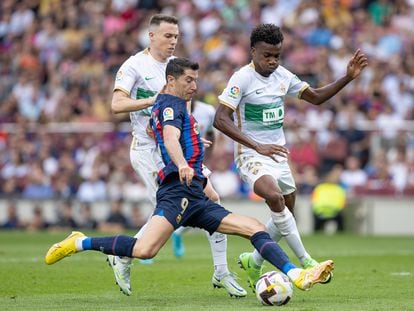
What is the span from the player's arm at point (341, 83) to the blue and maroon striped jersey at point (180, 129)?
2122 mm

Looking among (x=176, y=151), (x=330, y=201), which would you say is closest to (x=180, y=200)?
(x=176, y=151)

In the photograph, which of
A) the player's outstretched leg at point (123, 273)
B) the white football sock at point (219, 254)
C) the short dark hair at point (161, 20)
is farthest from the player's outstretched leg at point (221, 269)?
Answer: the short dark hair at point (161, 20)

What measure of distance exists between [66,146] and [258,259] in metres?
14.4

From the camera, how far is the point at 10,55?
94.0 ft

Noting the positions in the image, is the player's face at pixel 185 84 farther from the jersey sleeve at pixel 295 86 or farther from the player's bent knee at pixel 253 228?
the jersey sleeve at pixel 295 86

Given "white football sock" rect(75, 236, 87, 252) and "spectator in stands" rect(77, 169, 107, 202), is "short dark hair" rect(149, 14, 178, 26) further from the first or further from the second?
"spectator in stands" rect(77, 169, 107, 202)

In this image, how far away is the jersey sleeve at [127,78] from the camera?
1170 cm

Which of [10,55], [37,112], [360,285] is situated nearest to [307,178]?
Answer: [37,112]

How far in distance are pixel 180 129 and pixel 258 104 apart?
1847mm

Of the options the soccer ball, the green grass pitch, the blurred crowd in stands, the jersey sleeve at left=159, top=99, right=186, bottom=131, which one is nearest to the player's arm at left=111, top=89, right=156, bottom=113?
the jersey sleeve at left=159, top=99, right=186, bottom=131

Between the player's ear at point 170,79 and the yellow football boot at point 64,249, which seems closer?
the player's ear at point 170,79

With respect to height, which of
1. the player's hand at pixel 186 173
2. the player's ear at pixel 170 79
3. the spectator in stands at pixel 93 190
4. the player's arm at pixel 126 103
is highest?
the player's ear at pixel 170 79

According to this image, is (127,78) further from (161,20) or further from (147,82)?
(161,20)

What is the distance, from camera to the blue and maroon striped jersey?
975 cm
